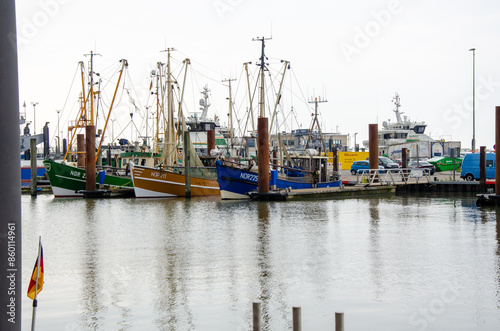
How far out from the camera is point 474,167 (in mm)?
40562

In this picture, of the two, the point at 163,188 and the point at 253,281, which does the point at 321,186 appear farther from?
the point at 253,281

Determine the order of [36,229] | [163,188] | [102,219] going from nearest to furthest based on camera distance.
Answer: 1. [36,229]
2. [102,219]
3. [163,188]

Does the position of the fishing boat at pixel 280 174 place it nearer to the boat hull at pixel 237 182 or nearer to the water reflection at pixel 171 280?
the boat hull at pixel 237 182

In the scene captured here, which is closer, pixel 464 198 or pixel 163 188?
pixel 464 198

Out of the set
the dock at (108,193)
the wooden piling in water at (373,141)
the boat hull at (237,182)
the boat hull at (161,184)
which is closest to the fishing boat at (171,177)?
the boat hull at (161,184)

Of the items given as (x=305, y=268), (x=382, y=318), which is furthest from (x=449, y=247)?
(x=382, y=318)

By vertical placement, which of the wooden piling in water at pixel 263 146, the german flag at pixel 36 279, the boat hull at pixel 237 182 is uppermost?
the wooden piling in water at pixel 263 146

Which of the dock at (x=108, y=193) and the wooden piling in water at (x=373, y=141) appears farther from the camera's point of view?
the dock at (x=108, y=193)

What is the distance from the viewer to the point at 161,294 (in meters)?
11.2

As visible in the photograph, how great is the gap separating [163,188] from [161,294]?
30.3 m

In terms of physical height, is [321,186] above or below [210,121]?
below

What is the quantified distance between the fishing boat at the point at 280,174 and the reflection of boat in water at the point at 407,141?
37.0 m

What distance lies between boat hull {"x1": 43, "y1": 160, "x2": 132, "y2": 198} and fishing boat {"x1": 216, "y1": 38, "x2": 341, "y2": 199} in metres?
11.4

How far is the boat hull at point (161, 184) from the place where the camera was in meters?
40.5
